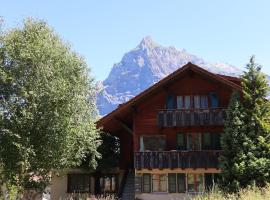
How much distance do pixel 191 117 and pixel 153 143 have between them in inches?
159

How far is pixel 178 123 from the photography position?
34.8 meters

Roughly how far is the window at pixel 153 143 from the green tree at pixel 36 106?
8.59m

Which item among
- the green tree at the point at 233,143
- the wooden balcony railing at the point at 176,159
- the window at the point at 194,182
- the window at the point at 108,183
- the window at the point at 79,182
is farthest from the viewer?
the window at the point at 108,183

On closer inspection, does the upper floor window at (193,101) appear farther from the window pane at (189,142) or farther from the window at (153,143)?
the window at (153,143)

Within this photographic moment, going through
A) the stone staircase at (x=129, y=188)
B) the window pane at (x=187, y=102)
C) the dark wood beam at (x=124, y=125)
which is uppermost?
the window pane at (x=187, y=102)

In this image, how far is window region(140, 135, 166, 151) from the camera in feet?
119

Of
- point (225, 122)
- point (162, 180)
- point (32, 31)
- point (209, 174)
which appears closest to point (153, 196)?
point (162, 180)

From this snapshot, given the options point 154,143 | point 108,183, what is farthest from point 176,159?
point 108,183

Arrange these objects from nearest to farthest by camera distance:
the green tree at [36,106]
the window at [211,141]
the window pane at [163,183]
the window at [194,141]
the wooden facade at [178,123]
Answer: the green tree at [36,106], the wooden facade at [178,123], the window pane at [163,183], the window at [211,141], the window at [194,141]

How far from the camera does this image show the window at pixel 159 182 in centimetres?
3538

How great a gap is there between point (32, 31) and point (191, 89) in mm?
14050

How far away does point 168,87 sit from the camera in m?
36.6

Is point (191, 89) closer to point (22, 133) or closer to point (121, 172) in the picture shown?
point (121, 172)

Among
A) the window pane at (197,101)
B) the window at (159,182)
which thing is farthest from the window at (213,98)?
the window at (159,182)
